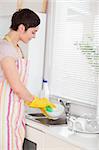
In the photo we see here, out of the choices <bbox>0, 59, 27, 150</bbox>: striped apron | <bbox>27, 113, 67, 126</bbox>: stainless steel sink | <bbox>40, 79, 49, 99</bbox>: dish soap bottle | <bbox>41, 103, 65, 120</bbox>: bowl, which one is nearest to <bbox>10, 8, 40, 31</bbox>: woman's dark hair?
<bbox>0, 59, 27, 150</bbox>: striped apron

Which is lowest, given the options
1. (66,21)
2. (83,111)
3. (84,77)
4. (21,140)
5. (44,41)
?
(21,140)

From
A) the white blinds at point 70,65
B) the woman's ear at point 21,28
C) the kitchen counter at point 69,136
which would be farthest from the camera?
the white blinds at point 70,65

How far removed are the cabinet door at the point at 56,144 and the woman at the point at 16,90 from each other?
23cm

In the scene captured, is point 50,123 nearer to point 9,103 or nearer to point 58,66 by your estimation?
point 9,103

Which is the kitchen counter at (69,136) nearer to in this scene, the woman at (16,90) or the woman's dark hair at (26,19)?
the woman at (16,90)

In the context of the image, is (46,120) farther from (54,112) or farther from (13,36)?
(13,36)

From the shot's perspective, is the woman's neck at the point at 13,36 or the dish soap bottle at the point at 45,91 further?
the dish soap bottle at the point at 45,91

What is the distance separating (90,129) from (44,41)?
3.54 feet

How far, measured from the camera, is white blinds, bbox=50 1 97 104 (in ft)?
7.93

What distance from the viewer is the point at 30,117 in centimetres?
236

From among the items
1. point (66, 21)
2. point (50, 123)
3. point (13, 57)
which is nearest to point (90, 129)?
point (50, 123)

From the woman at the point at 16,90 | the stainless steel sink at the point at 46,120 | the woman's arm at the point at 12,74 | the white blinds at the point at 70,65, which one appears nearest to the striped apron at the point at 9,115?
the woman at the point at 16,90

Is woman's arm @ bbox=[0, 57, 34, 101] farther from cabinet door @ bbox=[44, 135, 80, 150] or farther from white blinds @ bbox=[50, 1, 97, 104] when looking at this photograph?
white blinds @ bbox=[50, 1, 97, 104]

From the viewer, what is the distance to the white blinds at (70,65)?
2.42m
